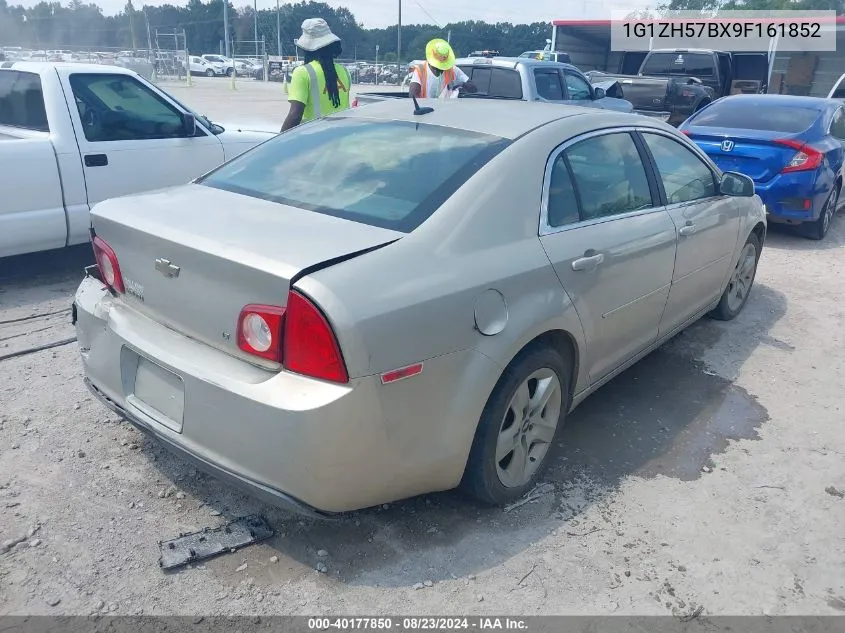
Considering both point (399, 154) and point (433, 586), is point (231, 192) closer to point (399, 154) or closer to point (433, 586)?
point (399, 154)

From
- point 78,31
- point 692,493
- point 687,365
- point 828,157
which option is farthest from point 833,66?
point 78,31

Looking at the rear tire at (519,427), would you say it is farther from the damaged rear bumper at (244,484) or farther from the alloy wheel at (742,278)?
the alloy wheel at (742,278)

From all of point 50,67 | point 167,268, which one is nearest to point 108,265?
point 167,268

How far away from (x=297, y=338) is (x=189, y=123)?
177 inches

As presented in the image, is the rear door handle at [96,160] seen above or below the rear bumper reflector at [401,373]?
above

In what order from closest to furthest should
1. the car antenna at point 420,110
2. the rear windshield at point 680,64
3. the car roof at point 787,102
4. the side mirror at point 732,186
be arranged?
1. the car antenna at point 420,110
2. the side mirror at point 732,186
3. the car roof at point 787,102
4. the rear windshield at point 680,64

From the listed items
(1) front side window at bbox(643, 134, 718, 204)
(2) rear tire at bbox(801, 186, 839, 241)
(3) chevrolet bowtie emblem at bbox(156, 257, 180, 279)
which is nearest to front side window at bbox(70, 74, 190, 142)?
(3) chevrolet bowtie emblem at bbox(156, 257, 180, 279)

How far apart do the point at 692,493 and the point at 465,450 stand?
48.3 inches

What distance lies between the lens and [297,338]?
2254mm

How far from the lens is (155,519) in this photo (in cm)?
281

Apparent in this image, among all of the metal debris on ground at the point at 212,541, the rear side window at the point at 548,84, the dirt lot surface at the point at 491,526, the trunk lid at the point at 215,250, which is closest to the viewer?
the trunk lid at the point at 215,250

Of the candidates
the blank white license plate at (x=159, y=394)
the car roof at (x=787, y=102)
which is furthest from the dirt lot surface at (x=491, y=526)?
the car roof at (x=787, y=102)

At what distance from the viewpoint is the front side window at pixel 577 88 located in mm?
10914

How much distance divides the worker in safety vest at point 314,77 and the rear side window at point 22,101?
1847 mm
